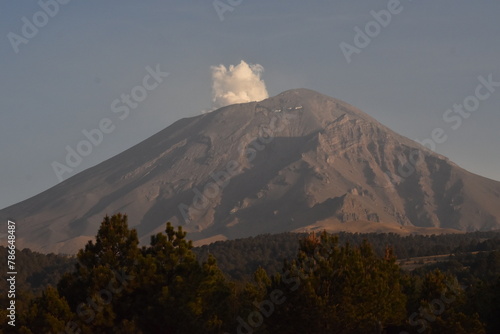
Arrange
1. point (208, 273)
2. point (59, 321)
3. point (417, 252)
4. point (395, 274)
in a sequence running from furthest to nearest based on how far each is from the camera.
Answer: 1. point (417, 252)
2. point (395, 274)
3. point (208, 273)
4. point (59, 321)

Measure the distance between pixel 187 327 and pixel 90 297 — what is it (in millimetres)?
7691

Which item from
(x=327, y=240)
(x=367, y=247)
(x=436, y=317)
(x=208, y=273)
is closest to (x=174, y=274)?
(x=208, y=273)

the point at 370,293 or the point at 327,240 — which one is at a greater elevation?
the point at 327,240

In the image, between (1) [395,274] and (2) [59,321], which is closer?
(2) [59,321]

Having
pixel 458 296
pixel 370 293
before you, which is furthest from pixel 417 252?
pixel 370 293

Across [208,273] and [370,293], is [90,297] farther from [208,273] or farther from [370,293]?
[370,293]

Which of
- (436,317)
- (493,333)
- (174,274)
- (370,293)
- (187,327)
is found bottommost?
(493,333)

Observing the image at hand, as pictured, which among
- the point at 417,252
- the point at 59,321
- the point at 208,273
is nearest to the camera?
the point at 59,321

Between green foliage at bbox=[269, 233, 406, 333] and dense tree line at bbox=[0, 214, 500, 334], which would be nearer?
dense tree line at bbox=[0, 214, 500, 334]

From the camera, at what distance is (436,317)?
2414 inches

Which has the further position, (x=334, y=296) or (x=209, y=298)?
(x=209, y=298)

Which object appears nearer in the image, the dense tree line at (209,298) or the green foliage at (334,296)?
the dense tree line at (209,298)

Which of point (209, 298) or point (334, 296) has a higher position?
point (209, 298)

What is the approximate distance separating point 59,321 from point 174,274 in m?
9.53
